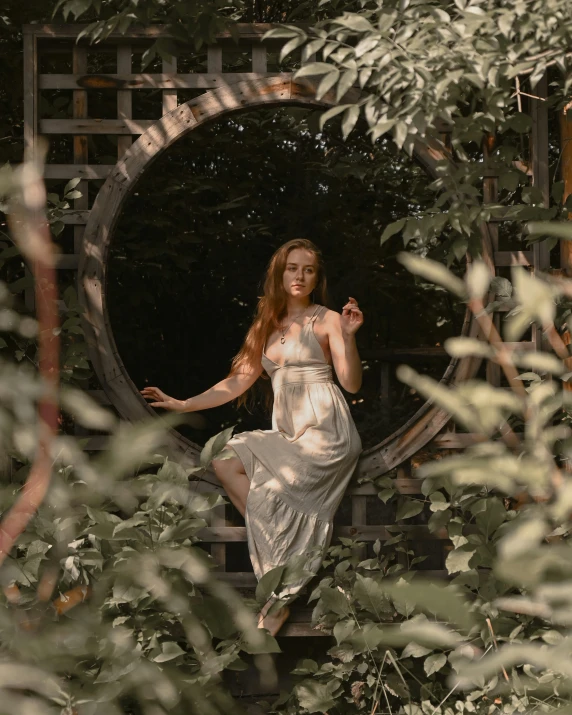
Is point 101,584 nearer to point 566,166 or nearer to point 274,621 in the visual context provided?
point 274,621

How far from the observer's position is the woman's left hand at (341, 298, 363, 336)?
3.42m

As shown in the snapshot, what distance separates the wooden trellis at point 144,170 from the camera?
3.45 m

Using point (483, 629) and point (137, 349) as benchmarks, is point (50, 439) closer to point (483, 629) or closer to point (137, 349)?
point (483, 629)

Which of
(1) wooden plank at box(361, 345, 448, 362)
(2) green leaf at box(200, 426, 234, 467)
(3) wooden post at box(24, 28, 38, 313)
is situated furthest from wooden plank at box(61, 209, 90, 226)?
(1) wooden plank at box(361, 345, 448, 362)

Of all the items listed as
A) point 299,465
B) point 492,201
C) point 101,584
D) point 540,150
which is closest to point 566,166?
point 540,150

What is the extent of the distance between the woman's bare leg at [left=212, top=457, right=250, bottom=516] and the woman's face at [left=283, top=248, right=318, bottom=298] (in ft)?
2.40

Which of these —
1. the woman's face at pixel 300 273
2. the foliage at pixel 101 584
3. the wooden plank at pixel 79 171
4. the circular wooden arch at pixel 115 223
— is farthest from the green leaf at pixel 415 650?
the wooden plank at pixel 79 171

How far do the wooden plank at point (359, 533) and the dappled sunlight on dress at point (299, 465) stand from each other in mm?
54

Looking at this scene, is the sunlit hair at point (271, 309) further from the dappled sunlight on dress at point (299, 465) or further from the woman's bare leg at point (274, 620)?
the woman's bare leg at point (274, 620)

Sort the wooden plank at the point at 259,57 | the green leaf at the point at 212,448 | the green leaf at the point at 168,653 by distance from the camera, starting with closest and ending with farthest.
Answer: the green leaf at the point at 212,448 → the green leaf at the point at 168,653 → the wooden plank at the point at 259,57

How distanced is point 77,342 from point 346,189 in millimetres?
3390

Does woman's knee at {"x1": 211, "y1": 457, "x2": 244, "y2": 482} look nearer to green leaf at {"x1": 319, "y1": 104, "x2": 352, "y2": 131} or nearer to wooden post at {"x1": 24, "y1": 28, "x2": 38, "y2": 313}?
wooden post at {"x1": 24, "y1": 28, "x2": 38, "y2": 313}

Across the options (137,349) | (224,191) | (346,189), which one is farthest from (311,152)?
(137,349)

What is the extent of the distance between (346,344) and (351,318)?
0.19 m
